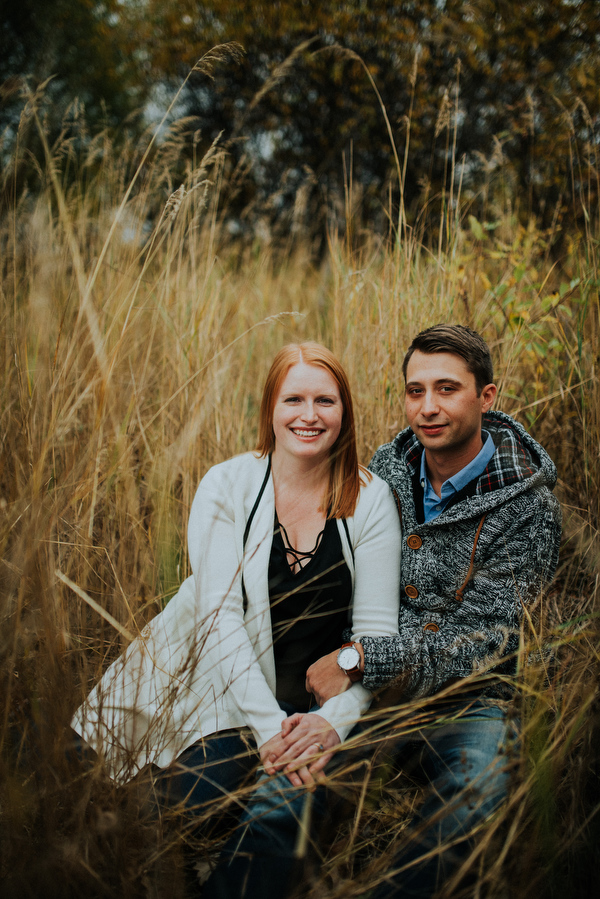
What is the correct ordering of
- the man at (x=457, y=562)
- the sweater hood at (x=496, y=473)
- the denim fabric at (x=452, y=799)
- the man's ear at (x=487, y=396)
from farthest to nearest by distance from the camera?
1. the man's ear at (x=487, y=396)
2. the sweater hood at (x=496, y=473)
3. the man at (x=457, y=562)
4. the denim fabric at (x=452, y=799)

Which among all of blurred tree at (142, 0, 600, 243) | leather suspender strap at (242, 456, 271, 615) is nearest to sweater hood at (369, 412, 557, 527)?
leather suspender strap at (242, 456, 271, 615)

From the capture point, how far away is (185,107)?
20.0ft

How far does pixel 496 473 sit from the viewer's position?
153 centimetres

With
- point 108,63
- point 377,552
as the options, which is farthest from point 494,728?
point 108,63

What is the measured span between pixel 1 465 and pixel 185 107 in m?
6.09

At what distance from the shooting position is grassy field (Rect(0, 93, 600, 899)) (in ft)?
3.44

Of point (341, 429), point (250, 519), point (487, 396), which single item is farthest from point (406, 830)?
point (487, 396)

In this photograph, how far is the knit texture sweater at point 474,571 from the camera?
1.37 meters

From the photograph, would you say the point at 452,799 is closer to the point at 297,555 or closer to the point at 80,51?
the point at 297,555

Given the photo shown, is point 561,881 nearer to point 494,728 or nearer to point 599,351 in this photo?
point 494,728

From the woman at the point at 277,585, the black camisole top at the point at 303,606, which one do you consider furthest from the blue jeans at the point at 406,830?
the black camisole top at the point at 303,606

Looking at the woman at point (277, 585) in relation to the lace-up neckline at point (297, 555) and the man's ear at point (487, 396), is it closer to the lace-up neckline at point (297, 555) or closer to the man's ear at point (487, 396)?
the lace-up neckline at point (297, 555)

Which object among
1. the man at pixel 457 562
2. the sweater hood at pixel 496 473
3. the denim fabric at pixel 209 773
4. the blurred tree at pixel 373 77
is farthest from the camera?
the blurred tree at pixel 373 77

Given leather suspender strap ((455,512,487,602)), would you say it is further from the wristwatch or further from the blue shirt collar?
the wristwatch
